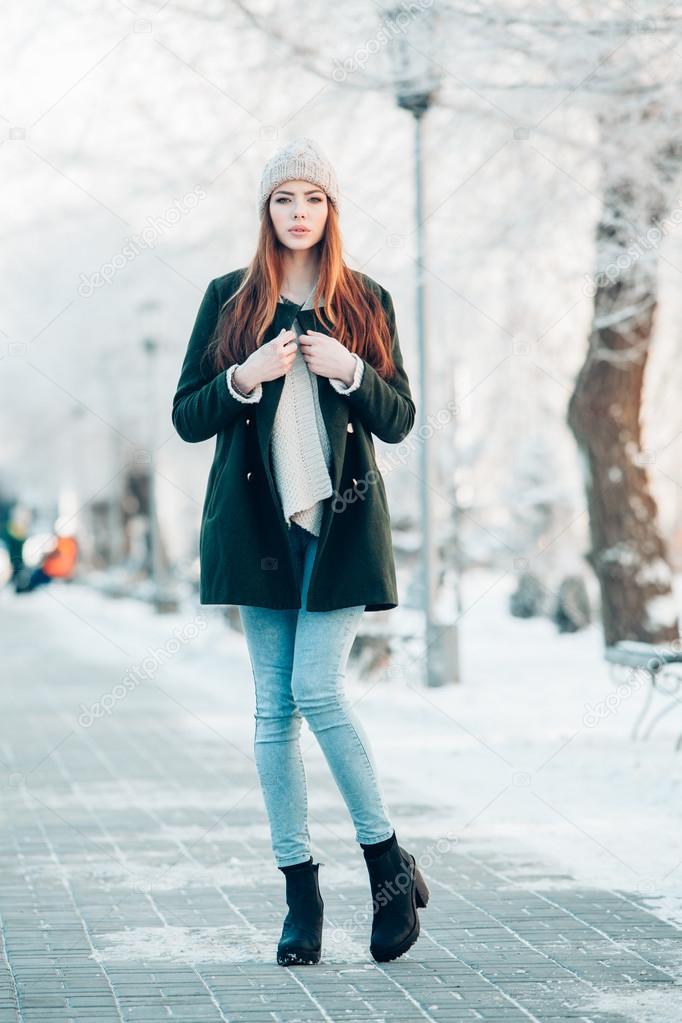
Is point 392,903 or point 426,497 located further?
point 426,497

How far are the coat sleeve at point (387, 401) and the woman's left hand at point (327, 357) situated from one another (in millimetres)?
48

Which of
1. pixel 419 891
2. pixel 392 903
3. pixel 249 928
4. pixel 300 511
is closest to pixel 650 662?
pixel 249 928

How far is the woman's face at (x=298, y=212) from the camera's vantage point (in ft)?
13.6

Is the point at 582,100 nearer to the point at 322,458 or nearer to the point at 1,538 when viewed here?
the point at 322,458

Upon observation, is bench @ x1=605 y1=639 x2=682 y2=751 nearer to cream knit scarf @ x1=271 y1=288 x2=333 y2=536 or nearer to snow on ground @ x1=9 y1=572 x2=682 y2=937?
snow on ground @ x1=9 y1=572 x2=682 y2=937

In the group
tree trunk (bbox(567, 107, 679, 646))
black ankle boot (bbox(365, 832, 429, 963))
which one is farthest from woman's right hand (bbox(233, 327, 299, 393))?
tree trunk (bbox(567, 107, 679, 646))

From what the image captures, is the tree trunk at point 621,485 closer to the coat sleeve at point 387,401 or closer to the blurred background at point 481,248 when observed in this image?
the blurred background at point 481,248

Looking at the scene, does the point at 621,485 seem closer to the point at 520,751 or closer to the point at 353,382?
the point at 520,751

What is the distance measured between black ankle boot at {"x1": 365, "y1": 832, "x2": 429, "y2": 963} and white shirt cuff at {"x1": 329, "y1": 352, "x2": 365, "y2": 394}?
3.76 feet

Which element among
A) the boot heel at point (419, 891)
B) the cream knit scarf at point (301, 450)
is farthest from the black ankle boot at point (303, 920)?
the cream knit scarf at point (301, 450)

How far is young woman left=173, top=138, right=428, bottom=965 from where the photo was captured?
4035 mm

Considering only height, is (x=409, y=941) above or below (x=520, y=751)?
below

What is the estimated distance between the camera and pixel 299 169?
415 cm

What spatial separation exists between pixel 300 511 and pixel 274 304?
0.54m
